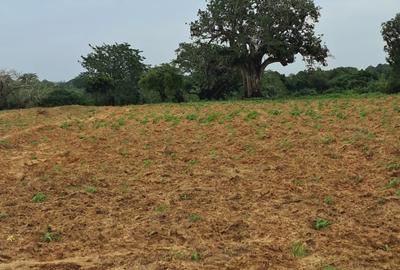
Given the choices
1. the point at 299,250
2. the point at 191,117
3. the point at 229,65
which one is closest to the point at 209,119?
the point at 191,117

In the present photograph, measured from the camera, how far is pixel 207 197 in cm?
956

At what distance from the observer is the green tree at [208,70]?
136ft

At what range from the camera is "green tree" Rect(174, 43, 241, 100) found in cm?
4147

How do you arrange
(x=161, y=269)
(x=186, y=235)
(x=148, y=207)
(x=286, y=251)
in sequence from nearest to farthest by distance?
(x=161, y=269) → (x=286, y=251) → (x=186, y=235) → (x=148, y=207)

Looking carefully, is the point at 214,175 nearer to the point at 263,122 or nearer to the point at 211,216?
the point at 211,216

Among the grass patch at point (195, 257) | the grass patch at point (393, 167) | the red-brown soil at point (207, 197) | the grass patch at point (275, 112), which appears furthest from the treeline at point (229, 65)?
the grass patch at point (195, 257)

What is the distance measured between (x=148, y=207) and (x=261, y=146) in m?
5.99

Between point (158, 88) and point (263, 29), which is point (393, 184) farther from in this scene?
point (158, 88)

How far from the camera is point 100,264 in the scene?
20.8 ft

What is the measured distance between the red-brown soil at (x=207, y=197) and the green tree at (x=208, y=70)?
24.2 m

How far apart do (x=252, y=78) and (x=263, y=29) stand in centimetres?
514

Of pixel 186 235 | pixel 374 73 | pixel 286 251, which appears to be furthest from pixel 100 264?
pixel 374 73

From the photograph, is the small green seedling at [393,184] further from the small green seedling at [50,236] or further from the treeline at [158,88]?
the treeline at [158,88]

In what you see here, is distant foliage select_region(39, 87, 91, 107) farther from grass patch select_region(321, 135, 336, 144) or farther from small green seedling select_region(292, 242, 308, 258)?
small green seedling select_region(292, 242, 308, 258)
